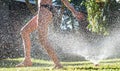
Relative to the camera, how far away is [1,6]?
75.5 ft

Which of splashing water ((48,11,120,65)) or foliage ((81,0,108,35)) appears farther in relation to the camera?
foliage ((81,0,108,35))

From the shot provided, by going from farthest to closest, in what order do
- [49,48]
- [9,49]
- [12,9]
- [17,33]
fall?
[12,9] < [17,33] < [9,49] < [49,48]

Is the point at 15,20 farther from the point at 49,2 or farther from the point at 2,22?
the point at 49,2

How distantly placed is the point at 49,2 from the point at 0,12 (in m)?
16.1

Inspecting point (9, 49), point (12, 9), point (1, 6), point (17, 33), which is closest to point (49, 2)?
point (9, 49)

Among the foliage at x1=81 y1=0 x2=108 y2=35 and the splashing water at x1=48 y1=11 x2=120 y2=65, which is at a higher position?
the foliage at x1=81 y1=0 x2=108 y2=35

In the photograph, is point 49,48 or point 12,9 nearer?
point 49,48

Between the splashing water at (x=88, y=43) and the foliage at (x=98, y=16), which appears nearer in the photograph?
the splashing water at (x=88, y=43)

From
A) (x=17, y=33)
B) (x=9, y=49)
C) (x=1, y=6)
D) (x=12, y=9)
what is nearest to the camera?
(x=9, y=49)

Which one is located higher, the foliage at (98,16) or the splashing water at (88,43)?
the foliage at (98,16)

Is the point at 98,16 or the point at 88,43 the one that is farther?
the point at 98,16

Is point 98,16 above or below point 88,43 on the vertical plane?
above

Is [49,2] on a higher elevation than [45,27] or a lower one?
higher

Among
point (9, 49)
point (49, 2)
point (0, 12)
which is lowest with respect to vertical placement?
point (9, 49)
